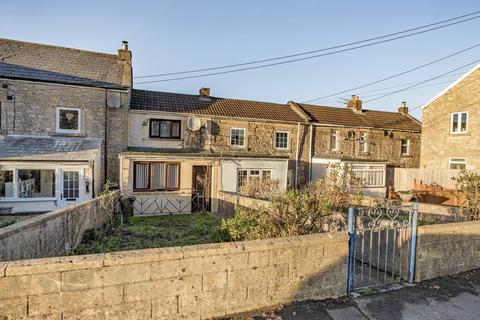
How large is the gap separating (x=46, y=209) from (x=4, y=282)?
12.5 metres

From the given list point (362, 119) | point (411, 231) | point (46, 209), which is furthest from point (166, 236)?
point (362, 119)

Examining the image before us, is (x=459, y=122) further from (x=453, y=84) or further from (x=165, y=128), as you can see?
(x=165, y=128)

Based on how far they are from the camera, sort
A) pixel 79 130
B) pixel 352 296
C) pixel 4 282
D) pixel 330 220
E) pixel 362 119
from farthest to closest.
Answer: pixel 362 119, pixel 79 130, pixel 330 220, pixel 352 296, pixel 4 282

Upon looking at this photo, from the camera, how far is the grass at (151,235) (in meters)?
7.95

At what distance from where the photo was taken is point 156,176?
1531 cm

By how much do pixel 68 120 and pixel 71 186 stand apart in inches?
162

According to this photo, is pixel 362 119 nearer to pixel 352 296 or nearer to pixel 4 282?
pixel 352 296

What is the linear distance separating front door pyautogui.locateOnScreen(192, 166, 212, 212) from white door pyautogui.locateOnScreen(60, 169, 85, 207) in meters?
5.53

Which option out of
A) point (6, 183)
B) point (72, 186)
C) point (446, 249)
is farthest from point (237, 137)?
point (446, 249)

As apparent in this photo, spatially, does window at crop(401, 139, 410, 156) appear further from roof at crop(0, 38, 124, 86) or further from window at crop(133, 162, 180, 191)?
roof at crop(0, 38, 124, 86)

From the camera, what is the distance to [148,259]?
3590 mm

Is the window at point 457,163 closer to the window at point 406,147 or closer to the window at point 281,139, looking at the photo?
the window at point 406,147

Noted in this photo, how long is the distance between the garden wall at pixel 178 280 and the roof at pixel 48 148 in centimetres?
1201

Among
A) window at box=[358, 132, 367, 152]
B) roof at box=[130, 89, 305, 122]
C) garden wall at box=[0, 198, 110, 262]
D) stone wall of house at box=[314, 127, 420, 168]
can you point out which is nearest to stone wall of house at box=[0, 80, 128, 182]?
roof at box=[130, 89, 305, 122]
